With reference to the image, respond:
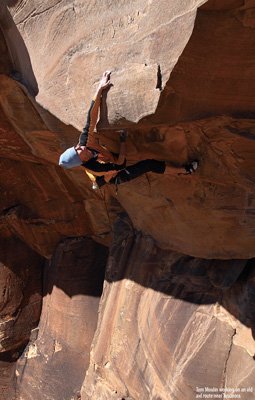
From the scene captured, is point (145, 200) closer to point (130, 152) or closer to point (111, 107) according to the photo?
point (130, 152)

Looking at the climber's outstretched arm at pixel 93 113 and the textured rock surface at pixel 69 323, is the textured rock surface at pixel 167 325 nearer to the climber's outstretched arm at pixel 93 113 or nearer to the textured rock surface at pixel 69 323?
the textured rock surface at pixel 69 323

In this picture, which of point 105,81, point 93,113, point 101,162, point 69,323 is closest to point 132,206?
point 101,162

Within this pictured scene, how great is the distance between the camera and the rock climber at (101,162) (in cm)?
404

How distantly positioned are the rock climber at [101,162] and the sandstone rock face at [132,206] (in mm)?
111

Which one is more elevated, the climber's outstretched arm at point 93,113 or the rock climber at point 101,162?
the climber's outstretched arm at point 93,113

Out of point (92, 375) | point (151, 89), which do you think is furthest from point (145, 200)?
point (92, 375)

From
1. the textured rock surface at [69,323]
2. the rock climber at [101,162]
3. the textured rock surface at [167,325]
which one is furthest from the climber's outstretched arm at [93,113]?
the textured rock surface at [69,323]

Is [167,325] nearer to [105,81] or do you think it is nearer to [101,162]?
[101,162]

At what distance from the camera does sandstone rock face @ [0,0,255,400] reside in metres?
3.54

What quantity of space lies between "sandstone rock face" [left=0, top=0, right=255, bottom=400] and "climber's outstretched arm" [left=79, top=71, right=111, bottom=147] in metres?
0.09

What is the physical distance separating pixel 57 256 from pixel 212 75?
600 cm

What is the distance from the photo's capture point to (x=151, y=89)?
3586 mm

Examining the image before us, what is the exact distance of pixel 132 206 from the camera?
6250 mm

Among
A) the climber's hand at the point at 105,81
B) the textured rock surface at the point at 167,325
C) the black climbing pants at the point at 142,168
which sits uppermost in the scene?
the climber's hand at the point at 105,81
